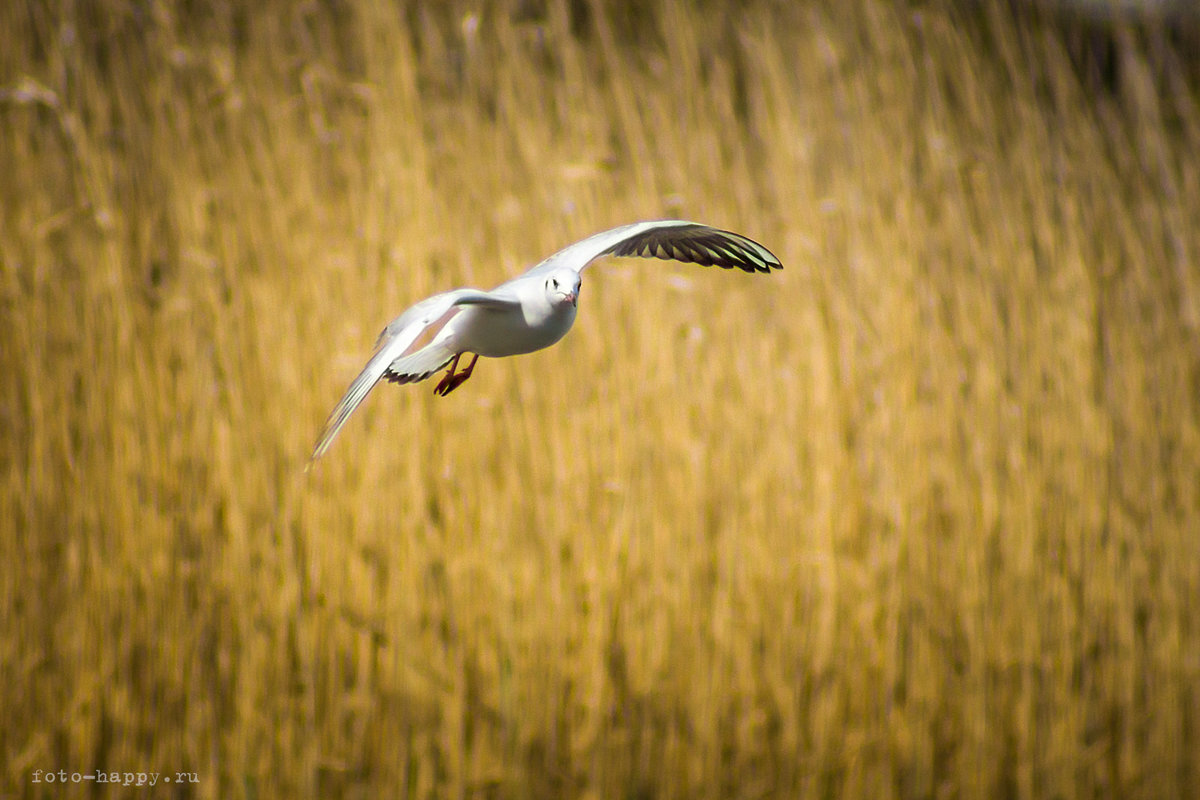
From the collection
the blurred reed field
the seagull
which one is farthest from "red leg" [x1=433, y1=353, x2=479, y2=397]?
the blurred reed field

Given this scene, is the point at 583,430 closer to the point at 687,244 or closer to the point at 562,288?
the point at 687,244

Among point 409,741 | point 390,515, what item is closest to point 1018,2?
point 390,515

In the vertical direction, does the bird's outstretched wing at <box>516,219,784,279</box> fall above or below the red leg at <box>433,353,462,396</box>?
above

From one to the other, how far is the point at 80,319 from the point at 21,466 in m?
0.17

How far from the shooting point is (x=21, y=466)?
0.88 metres

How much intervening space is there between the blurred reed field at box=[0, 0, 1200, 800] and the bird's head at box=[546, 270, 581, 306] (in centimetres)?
65

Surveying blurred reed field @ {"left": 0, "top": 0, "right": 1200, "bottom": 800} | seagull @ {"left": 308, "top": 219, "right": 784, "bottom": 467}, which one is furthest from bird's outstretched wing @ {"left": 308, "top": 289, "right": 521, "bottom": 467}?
blurred reed field @ {"left": 0, "top": 0, "right": 1200, "bottom": 800}

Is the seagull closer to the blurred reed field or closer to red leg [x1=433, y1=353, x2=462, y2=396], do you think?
red leg [x1=433, y1=353, x2=462, y2=396]

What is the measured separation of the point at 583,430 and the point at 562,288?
Result: 741mm

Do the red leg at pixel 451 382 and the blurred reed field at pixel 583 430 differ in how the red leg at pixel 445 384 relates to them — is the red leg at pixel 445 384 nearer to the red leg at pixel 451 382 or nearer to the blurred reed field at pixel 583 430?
the red leg at pixel 451 382

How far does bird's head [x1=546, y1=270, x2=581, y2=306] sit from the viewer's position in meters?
0.14

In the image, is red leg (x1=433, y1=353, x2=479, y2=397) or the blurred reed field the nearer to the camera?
red leg (x1=433, y1=353, x2=479, y2=397)

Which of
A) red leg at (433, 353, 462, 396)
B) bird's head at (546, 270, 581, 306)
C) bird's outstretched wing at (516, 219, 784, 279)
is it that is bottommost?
red leg at (433, 353, 462, 396)

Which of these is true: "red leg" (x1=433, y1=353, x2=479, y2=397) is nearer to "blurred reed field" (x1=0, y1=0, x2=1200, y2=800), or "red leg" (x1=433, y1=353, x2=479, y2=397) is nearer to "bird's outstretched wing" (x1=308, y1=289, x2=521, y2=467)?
"bird's outstretched wing" (x1=308, y1=289, x2=521, y2=467)
